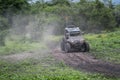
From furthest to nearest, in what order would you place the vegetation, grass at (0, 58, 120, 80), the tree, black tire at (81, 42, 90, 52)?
the tree
black tire at (81, 42, 90, 52)
the vegetation
grass at (0, 58, 120, 80)

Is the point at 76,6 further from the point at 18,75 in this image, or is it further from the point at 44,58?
the point at 18,75

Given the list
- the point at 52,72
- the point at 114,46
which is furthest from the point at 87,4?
the point at 52,72

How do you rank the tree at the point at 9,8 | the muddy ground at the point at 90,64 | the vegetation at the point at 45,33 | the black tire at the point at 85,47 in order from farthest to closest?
the tree at the point at 9,8
the black tire at the point at 85,47
the vegetation at the point at 45,33
the muddy ground at the point at 90,64

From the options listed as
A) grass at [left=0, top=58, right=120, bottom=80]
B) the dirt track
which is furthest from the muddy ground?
grass at [left=0, top=58, right=120, bottom=80]

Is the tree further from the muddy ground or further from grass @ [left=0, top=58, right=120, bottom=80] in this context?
grass @ [left=0, top=58, right=120, bottom=80]

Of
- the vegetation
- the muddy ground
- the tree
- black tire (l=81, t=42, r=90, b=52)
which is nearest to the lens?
the muddy ground

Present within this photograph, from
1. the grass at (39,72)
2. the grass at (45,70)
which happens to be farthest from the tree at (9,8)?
the grass at (39,72)

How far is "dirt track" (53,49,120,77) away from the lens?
68.1ft

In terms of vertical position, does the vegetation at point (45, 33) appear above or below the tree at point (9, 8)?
below

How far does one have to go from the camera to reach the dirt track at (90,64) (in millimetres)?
20758

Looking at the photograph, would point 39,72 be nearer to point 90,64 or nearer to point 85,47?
point 90,64

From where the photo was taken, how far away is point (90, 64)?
24109mm

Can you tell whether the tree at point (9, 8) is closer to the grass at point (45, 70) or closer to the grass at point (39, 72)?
the grass at point (45, 70)

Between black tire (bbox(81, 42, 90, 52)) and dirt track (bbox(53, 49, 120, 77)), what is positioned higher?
dirt track (bbox(53, 49, 120, 77))
